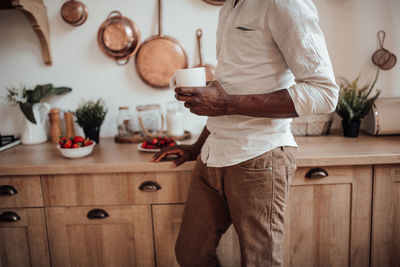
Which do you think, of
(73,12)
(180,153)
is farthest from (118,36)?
(180,153)

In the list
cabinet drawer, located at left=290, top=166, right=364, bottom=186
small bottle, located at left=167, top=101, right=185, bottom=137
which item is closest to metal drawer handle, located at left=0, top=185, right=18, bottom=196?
small bottle, located at left=167, top=101, right=185, bottom=137

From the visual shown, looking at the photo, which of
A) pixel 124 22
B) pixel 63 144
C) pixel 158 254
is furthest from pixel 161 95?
pixel 158 254

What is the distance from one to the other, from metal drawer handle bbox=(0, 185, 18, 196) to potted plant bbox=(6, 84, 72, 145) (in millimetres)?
446

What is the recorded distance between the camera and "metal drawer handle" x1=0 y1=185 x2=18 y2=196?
1430mm

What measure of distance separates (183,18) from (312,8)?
109 centimetres

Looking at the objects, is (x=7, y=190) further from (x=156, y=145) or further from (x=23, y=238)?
(x=156, y=145)

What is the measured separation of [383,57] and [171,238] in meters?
1.54

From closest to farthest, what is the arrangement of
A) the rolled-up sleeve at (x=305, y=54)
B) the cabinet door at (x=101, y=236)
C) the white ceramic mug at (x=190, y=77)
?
the rolled-up sleeve at (x=305, y=54) < the white ceramic mug at (x=190, y=77) < the cabinet door at (x=101, y=236)

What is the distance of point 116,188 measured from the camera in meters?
1.42

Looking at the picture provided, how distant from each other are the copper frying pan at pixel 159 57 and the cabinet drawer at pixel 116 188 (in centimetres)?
69

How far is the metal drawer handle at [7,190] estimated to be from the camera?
1.43 metres

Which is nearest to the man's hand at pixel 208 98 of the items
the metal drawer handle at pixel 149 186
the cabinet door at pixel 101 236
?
the metal drawer handle at pixel 149 186

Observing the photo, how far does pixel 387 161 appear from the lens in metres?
1.33

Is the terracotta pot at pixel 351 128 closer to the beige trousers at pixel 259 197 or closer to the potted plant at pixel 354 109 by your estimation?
the potted plant at pixel 354 109
